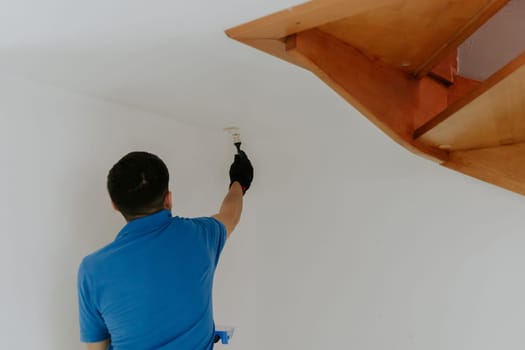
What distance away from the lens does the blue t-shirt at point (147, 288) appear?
1.12 metres

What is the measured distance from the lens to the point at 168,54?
3.94ft

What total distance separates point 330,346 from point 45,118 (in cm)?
128

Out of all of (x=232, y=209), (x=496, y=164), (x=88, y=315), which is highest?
(x=496, y=164)

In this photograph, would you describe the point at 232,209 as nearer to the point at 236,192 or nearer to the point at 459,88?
the point at 236,192

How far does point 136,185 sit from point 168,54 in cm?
35

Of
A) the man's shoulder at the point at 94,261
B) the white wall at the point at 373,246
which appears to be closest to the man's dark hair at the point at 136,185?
the man's shoulder at the point at 94,261

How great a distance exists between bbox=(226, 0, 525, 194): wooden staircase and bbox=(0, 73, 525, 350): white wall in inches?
7.3

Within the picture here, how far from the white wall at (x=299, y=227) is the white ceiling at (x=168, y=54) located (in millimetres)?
73

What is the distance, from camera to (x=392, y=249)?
1.61 meters

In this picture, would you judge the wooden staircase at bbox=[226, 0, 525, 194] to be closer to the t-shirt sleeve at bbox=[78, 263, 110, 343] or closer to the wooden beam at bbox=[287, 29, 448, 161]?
the wooden beam at bbox=[287, 29, 448, 161]

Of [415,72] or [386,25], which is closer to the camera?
[386,25]

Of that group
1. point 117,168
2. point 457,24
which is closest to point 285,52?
point 457,24

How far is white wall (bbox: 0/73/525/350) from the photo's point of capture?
50.5 inches

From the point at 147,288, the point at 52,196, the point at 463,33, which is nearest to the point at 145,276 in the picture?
the point at 147,288
